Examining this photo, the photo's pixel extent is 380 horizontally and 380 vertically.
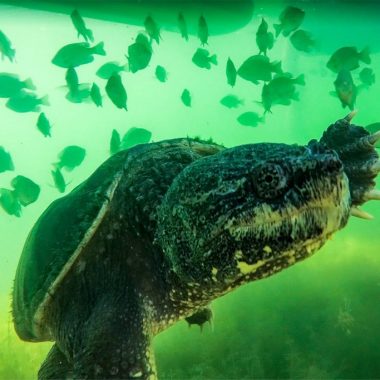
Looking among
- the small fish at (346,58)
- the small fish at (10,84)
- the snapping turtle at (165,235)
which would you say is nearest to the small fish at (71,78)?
the small fish at (10,84)

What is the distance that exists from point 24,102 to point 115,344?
27.7 ft

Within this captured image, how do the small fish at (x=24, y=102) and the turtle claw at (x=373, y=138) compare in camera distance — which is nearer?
the turtle claw at (x=373, y=138)

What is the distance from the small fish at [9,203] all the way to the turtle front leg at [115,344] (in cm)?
573

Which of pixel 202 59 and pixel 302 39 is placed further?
pixel 202 59

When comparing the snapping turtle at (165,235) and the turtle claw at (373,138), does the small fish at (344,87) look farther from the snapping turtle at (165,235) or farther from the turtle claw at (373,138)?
the turtle claw at (373,138)

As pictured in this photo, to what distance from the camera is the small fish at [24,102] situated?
8.89 m

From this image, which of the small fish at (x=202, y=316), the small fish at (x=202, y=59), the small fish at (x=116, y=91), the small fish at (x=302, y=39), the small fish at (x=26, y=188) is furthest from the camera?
the small fish at (x=202, y=59)

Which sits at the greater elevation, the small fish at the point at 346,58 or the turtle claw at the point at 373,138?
the small fish at the point at 346,58

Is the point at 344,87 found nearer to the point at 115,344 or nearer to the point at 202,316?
the point at 202,316

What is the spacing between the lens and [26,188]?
263 inches

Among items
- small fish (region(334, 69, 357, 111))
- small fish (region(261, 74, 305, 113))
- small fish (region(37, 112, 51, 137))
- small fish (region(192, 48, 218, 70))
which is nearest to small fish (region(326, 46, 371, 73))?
small fish (region(261, 74, 305, 113))

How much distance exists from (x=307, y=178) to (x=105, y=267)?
131 cm

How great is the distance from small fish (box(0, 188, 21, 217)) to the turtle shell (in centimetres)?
479

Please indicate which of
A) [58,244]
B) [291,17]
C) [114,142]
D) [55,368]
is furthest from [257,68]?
[55,368]
